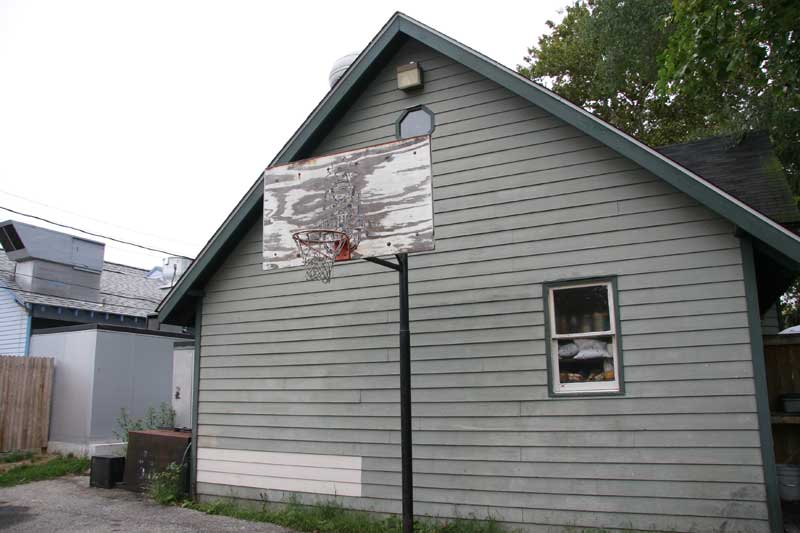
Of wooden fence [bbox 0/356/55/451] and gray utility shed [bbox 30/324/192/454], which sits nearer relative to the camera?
wooden fence [bbox 0/356/55/451]

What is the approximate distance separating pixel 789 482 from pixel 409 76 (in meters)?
7.10

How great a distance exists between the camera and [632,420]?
6852 millimetres

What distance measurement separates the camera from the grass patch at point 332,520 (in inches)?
290

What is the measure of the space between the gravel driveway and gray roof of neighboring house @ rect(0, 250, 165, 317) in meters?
8.04

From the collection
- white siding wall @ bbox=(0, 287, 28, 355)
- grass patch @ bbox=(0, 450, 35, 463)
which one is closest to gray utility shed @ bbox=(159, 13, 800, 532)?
grass patch @ bbox=(0, 450, 35, 463)

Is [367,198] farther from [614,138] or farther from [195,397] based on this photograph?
[195,397]

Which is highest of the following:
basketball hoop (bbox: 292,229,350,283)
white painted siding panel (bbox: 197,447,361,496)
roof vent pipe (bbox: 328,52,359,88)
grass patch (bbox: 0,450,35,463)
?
roof vent pipe (bbox: 328,52,359,88)

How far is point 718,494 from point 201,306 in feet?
25.6

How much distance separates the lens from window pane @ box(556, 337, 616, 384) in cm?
717

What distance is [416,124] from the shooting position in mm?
8914

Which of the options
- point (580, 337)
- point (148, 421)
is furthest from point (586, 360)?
point (148, 421)

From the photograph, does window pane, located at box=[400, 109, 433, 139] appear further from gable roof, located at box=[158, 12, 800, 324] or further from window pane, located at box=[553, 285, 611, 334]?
window pane, located at box=[553, 285, 611, 334]

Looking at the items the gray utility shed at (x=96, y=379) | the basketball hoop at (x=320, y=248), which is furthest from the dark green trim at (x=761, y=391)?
the gray utility shed at (x=96, y=379)

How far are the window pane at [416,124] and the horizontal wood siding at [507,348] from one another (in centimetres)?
16
